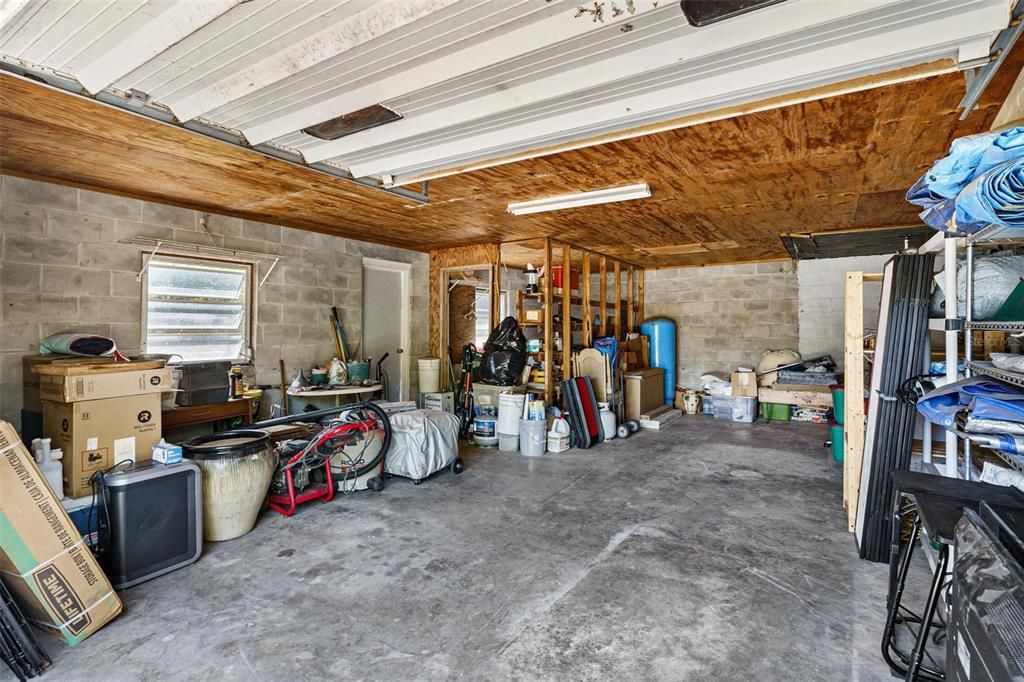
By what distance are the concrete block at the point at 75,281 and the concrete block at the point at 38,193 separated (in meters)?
0.46

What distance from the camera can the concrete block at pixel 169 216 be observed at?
4.09m

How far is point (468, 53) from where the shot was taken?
1812mm

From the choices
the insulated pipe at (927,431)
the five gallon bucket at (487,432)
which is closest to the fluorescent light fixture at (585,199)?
the insulated pipe at (927,431)

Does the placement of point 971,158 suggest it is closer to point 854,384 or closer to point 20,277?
point 854,384

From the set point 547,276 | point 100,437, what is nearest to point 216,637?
point 100,437

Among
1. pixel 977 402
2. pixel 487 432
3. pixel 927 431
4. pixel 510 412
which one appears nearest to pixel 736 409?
pixel 510 412

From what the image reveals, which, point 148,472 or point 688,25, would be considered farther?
point 148,472

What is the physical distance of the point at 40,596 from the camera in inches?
79.0

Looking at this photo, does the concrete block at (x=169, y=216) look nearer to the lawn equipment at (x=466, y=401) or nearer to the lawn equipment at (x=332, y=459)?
the lawn equipment at (x=332, y=459)

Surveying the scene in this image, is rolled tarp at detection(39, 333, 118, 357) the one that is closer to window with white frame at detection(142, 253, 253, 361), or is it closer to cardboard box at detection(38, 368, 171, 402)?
cardboard box at detection(38, 368, 171, 402)

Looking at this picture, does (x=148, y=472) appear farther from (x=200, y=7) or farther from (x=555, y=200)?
(x=555, y=200)

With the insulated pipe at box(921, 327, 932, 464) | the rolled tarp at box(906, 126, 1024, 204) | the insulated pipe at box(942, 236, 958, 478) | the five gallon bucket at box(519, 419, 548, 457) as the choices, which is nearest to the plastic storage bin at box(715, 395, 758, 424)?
the five gallon bucket at box(519, 419, 548, 457)

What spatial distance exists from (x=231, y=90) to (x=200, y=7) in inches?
24.1

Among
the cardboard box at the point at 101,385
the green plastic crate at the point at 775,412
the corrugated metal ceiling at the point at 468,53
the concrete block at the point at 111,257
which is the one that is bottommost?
the green plastic crate at the point at 775,412
